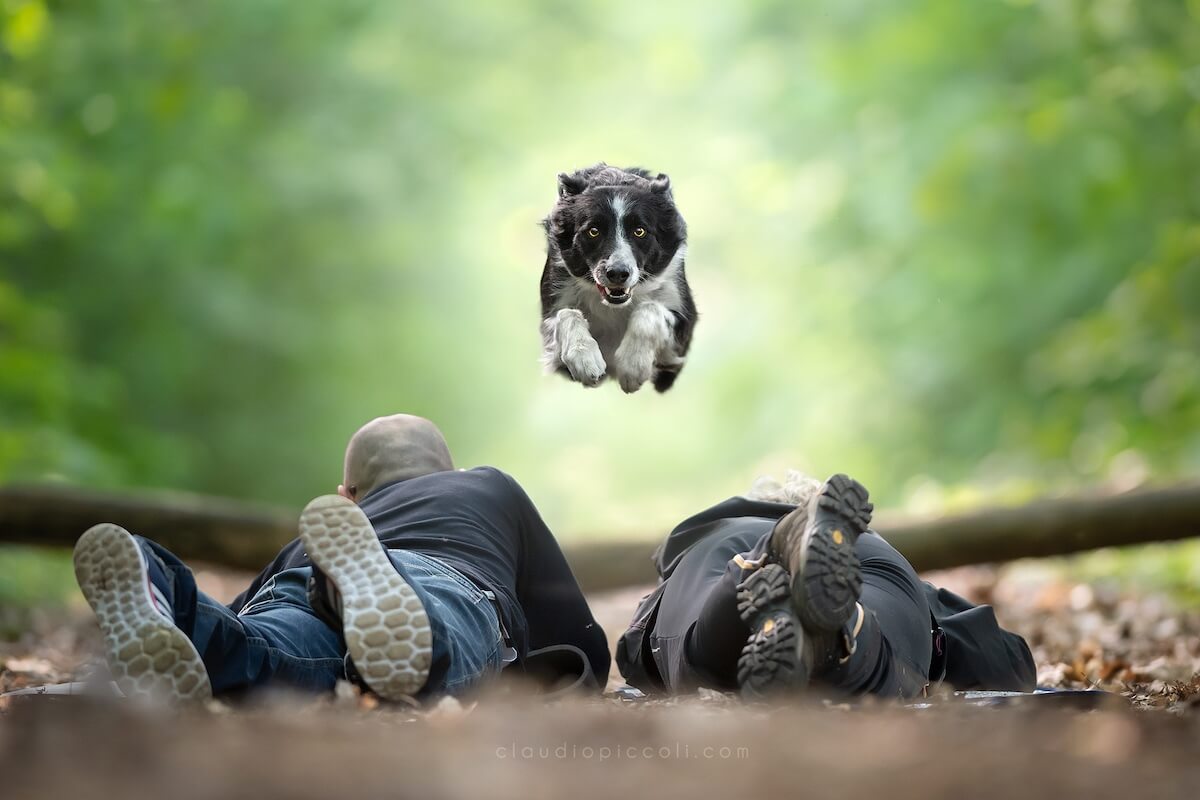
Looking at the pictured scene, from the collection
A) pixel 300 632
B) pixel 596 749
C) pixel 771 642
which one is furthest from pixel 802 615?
pixel 300 632

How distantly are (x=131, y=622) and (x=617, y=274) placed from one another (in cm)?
161

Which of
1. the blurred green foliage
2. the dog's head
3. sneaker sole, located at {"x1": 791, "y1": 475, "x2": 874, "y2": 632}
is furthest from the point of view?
the blurred green foliage

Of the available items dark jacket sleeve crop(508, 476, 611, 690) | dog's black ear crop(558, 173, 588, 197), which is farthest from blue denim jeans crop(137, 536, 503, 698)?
dog's black ear crop(558, 173, 588, 197)

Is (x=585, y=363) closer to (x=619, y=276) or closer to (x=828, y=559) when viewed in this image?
(x=619, y=276)

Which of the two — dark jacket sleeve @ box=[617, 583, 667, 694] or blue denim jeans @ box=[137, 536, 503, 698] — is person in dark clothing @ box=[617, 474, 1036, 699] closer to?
dark jacket sleeve @ box=[617, 583, 667, 694]

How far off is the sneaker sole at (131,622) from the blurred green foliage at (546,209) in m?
4.15

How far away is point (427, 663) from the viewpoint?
3.09 meters

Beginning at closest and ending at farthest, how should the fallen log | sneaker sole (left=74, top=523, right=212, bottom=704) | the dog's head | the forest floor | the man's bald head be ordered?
the forest floor < sneaker sole (left=74, top=523, right=212, bottom=704) < the dog's head < the man's bald head < the fallen log

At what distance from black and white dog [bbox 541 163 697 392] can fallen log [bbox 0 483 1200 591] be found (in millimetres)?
2881

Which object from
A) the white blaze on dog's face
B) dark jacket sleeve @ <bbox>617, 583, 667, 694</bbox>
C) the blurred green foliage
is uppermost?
the blurred green foliage

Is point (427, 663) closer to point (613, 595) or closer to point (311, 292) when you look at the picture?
point (613, 595)

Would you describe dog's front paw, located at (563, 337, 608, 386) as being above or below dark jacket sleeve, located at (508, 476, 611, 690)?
above

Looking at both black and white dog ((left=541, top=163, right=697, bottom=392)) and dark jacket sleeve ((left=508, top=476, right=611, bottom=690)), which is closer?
black and white dog ((left=541, top=163, right=697, bottom=392))

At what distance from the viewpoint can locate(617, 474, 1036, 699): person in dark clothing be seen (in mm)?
2932
